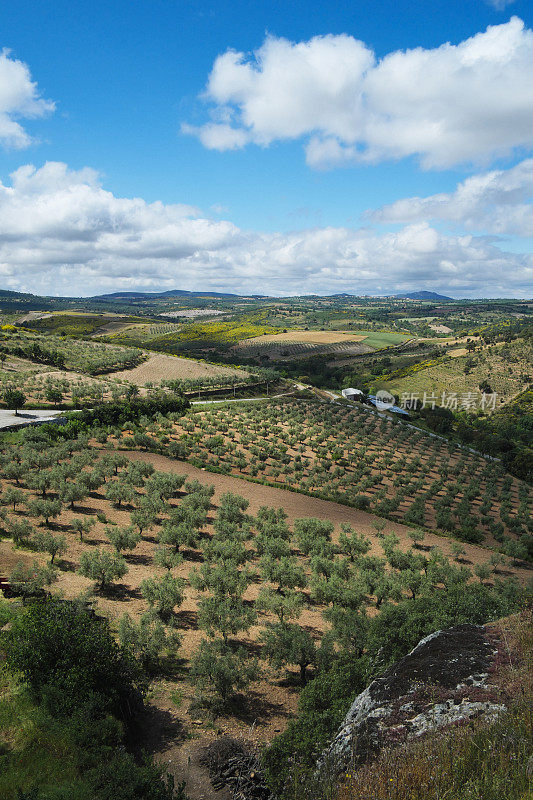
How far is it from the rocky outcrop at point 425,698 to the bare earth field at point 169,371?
96.2m

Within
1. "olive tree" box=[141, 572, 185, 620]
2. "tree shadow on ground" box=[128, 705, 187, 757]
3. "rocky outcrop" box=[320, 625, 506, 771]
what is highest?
"rocky outcrop" box=[320, 625, 506, 771]

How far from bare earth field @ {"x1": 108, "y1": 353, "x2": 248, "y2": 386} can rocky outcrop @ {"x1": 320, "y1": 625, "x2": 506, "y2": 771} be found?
9618cm

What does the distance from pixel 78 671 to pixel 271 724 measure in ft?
27.0

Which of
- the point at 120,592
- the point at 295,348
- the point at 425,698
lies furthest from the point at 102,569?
the point at 295,348

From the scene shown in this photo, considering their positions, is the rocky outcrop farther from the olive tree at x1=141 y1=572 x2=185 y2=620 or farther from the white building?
the white building

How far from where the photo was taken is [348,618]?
800 inches

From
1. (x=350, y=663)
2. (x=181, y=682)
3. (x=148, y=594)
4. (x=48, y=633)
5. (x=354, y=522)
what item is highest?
(x=48, y=633)

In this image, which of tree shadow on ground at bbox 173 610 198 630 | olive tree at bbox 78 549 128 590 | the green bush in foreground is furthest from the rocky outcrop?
olive tree at bbox 78 549 128 590

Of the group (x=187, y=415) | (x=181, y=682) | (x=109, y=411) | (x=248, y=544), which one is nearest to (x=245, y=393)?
(x=187, y=415)

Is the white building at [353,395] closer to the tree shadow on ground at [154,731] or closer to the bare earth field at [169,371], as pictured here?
the bare earth field at [169,371]

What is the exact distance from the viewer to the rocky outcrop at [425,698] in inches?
359

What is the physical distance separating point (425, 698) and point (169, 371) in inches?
4274

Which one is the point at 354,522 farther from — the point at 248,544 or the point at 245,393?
the point at 245,393

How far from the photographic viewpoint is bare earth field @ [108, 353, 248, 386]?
4146 inches
